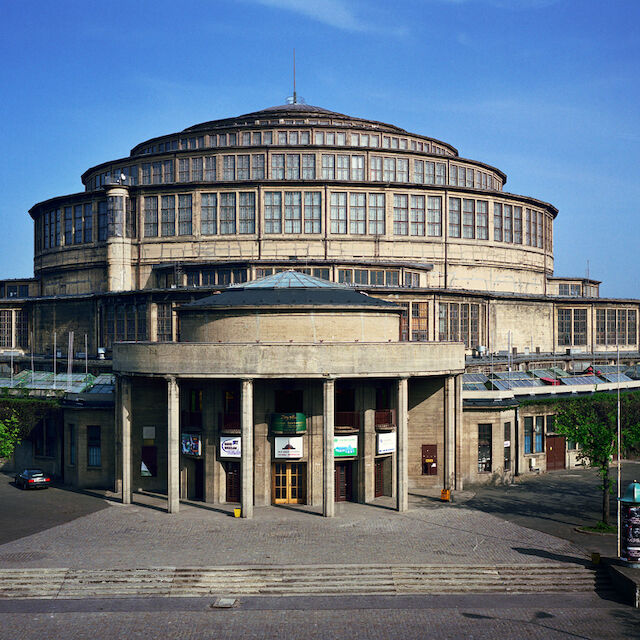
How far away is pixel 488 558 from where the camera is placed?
34.8m

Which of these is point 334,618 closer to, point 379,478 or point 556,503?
point 379,478

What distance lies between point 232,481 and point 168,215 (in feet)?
121

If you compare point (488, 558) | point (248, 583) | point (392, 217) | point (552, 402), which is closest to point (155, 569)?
point (248, 583)

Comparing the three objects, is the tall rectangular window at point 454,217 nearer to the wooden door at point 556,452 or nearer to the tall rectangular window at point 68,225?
the wooden door at point 556,452

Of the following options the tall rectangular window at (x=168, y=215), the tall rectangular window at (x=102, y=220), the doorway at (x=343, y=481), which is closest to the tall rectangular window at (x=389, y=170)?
the tall rectangular window at (x=168, y=215)

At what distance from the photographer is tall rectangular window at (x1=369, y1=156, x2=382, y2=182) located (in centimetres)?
7775

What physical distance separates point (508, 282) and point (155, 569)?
59.1 meters

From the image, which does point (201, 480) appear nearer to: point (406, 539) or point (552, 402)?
point (406, 539)

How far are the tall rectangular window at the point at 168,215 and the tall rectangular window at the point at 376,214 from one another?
20425mm

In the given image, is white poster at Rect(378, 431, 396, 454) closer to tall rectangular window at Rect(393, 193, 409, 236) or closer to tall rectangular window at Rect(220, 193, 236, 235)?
tall rectangular window at Rect(393, 193, 409, 236)

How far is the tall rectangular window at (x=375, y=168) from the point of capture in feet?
255

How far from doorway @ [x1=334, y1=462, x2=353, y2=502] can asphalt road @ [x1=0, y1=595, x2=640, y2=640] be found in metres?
15.3

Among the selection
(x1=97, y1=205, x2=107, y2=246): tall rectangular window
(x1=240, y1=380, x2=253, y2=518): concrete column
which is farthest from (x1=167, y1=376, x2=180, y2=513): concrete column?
(x1=97, y1=205, x2=107, y2=246): tall rectangular window

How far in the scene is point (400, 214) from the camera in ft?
249
